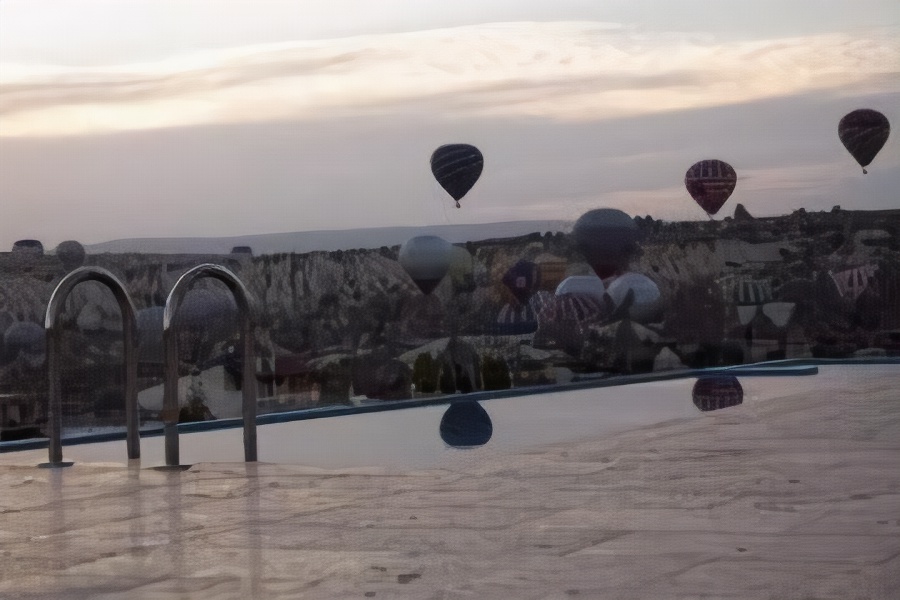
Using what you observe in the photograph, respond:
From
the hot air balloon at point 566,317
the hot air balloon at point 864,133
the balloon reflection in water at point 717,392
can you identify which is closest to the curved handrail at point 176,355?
the balloon reflection in water at point 717,392

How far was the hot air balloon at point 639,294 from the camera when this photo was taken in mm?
58719

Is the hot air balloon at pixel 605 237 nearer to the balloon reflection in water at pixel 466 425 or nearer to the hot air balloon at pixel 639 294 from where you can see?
the hot air balloon at pixel 639 294


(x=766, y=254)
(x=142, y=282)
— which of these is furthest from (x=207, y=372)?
(x=766, y=254)

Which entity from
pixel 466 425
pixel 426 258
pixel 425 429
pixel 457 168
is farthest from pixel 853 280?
pixel 425 429

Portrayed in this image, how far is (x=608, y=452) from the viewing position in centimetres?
682

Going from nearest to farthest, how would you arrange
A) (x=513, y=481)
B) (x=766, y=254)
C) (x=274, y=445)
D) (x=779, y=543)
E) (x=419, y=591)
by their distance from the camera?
1. (x=419, y=591)
2. (x=779, y=543)
3. (x=513, y=481)
4. (x=274, y=445)
5. (x=766, y=254)

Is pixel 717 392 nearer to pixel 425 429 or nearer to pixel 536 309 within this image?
pixel 425 429

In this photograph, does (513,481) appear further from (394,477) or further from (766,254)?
(766,254)

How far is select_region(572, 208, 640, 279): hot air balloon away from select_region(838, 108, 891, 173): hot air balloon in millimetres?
11420

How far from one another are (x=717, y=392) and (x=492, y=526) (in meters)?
6.26

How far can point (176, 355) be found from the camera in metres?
6.29

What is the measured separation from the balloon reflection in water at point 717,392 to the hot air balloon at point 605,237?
42.1 m

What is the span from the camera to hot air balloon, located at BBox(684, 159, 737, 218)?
4581 cm

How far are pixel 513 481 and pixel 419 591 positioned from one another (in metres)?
2.21
